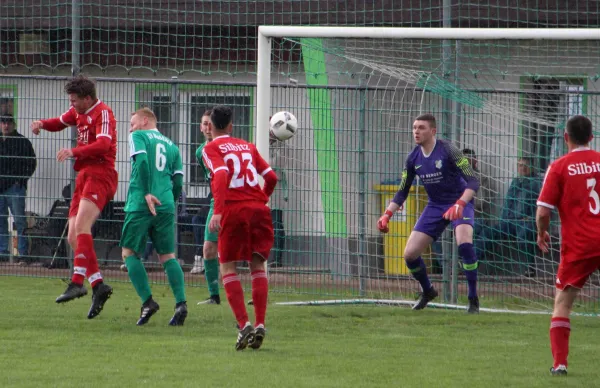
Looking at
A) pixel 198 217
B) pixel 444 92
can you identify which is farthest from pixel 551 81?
pixel 198 217

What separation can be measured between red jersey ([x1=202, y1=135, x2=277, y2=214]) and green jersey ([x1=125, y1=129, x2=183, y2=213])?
5.12ft

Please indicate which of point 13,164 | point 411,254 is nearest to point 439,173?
point 411,254

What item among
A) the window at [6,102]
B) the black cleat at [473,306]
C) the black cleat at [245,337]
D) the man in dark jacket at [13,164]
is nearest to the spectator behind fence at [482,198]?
the black cleat at [473,306]

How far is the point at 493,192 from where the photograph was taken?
12.7m

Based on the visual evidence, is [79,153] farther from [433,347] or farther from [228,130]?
[433,347]

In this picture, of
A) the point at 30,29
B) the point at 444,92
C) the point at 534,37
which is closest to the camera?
the point at 534,37

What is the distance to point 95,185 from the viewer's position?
33.4ft

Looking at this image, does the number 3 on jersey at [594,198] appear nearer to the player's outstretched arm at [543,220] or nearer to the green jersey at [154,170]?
the player's outstretched arm at [543,220]

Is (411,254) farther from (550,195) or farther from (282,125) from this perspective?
(550,195)

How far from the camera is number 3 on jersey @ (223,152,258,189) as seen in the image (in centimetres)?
833

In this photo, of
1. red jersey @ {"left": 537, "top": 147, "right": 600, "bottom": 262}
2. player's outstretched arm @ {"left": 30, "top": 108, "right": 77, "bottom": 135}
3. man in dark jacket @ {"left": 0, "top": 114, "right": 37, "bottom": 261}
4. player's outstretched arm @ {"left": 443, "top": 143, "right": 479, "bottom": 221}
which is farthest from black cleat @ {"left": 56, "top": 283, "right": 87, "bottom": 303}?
man in dark jacket @ {"left": 0, "top": 114, "right": 37, "bottom": 261}

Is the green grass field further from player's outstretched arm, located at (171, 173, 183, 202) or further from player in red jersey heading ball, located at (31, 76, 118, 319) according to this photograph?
player's outstretched arm, located at (171, 173, 183, 202)

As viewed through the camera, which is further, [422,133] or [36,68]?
[36,68]

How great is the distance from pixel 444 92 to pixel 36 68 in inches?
329
